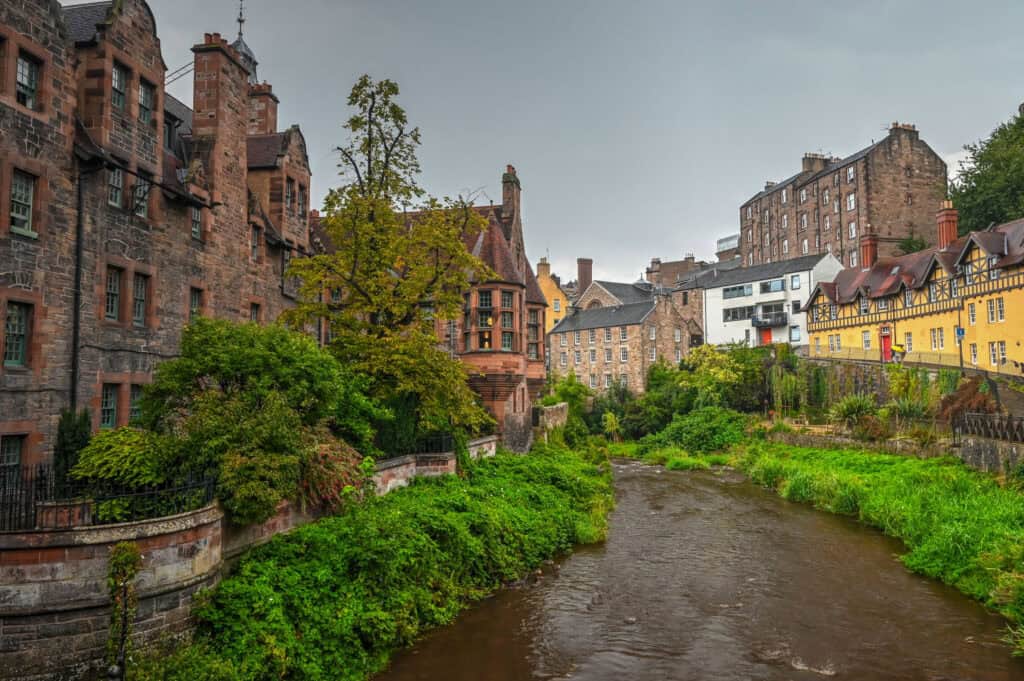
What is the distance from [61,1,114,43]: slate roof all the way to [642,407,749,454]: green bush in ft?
129

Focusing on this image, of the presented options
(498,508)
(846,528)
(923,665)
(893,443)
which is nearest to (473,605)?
(498,508)

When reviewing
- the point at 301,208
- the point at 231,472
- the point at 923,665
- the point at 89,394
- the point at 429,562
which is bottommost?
the point at 923,665

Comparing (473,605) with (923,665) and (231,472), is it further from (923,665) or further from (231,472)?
(923,665)

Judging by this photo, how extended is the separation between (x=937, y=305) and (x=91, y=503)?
4660cm

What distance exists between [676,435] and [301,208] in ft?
104

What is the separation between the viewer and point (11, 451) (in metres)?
14.8

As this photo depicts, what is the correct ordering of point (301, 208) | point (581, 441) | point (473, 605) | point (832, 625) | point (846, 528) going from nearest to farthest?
point (832, 625), point (473, 605), point (846, 528), point (301, 208), point (581, 441)

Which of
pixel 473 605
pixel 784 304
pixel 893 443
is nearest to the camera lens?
pixel 473 605

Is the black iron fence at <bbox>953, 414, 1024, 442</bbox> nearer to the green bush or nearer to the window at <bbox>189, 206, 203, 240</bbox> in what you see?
the green bush

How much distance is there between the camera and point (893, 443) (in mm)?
32906

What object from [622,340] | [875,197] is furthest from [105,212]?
[875,197]

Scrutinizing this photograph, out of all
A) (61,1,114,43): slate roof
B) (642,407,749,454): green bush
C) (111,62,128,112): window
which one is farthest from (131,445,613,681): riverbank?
(642,407,749,454): green bush

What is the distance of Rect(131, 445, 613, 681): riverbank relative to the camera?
37.5 feet

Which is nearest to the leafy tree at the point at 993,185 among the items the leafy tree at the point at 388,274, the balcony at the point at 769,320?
the balcony at the point at 769,320
